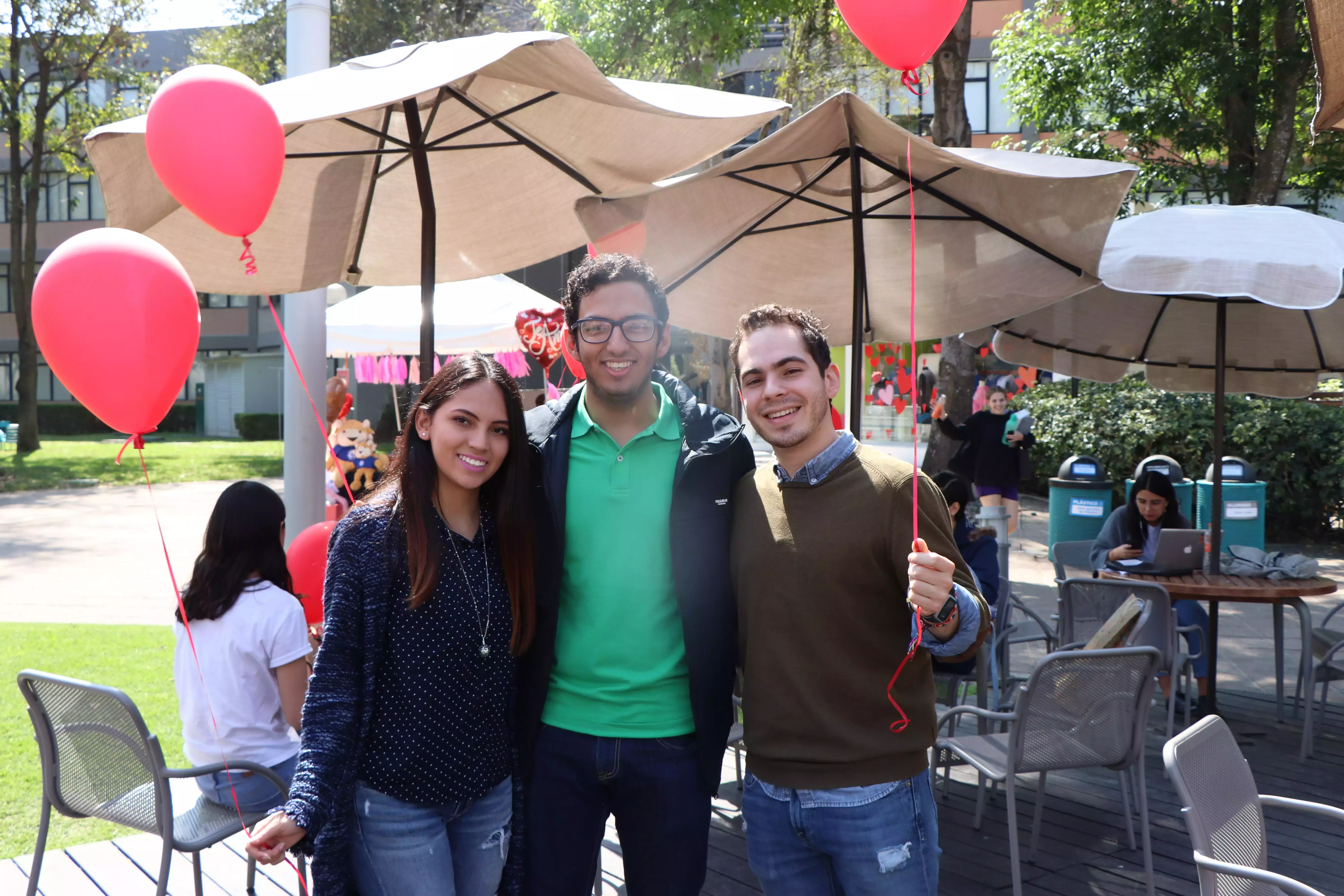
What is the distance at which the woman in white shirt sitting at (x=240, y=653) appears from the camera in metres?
3.36

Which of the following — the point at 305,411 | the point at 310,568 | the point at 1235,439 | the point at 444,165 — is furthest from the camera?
the point at 1235,439

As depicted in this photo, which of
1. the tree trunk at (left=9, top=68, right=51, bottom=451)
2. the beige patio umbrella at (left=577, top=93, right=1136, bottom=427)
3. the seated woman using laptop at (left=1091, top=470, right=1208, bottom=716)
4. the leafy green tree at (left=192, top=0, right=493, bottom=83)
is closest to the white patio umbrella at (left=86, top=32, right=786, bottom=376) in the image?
the beige patio umbrella at (left=577, top=93, right=1136, bottom=427)

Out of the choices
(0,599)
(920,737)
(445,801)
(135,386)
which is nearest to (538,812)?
(445,801)

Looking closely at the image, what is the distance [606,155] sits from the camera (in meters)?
4.46

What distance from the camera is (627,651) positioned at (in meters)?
2.37

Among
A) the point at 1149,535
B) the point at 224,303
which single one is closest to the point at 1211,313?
the point at 1149,535

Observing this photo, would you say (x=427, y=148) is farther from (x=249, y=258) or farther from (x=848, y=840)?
(x=848, y=840)

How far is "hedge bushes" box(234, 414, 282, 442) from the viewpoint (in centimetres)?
3516

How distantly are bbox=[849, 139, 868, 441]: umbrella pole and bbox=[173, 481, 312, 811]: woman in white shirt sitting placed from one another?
247 cm

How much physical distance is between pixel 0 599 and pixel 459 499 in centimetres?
936

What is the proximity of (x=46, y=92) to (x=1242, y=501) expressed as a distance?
81.4 feet

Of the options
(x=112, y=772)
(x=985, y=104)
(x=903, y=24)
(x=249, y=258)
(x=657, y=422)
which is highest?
(x=985, y=104)

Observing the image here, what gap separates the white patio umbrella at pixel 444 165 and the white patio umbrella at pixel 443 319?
3.53 meters

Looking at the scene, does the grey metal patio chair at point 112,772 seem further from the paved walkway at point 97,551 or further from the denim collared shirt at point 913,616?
the paved walkway at point 97,551
